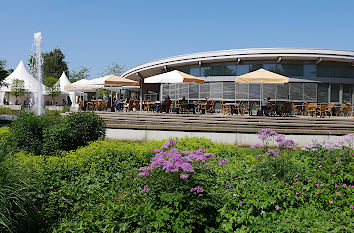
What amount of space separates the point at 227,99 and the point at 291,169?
59.0ft

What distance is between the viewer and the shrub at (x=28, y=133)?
8188mm

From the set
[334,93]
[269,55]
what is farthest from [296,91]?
[269,55]

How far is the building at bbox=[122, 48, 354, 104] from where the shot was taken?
21.9 meters

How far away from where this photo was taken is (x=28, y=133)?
8242mm

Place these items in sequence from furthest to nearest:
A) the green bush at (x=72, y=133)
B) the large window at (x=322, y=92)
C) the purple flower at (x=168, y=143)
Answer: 1. the large window at (x=322, y=92)
2. the green bush at (x=72, y=133)
3. the purple flower at (x=168, y=143)

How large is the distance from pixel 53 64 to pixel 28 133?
81.6 m

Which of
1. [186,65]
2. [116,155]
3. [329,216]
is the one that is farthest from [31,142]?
[186,65]

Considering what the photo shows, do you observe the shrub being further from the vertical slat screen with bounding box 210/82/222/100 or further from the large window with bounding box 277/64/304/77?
the large window with bounding box 277/64/304/77

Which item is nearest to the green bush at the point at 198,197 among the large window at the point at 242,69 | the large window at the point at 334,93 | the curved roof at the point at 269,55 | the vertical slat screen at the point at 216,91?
the curved roof at the point at 269,55

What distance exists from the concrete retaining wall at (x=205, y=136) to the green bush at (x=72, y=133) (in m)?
2.32

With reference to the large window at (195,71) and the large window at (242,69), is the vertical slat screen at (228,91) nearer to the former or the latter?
the large window at (242,69)

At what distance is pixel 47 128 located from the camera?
27.3 ft

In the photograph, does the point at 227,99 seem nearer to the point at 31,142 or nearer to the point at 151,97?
the point at 151,97

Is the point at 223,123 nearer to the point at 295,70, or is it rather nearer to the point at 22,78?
the point at 295,70
